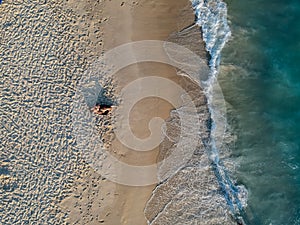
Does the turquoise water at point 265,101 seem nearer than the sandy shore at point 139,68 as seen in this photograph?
No

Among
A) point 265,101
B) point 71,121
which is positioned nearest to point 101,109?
point 71,121

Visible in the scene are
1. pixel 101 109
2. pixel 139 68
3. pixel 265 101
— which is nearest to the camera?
pixel 101 109

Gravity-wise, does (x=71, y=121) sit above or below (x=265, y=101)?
above

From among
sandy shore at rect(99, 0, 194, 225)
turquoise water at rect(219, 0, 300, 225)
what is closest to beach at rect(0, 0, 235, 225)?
sandy shore at rect(99, 0, 194, 225)

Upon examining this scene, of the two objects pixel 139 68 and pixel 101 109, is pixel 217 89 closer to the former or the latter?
pixel 139 68

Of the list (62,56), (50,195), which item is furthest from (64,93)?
(50,195)

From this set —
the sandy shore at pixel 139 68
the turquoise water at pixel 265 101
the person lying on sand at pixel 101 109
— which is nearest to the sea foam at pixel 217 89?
the turquoise water at pixel 265 101

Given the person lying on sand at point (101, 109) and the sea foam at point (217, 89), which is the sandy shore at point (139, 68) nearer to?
the sea foam at point (217, 89)
